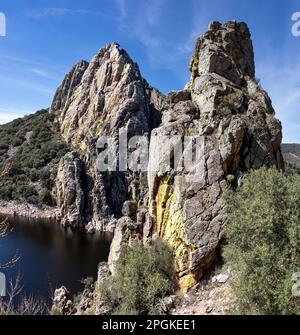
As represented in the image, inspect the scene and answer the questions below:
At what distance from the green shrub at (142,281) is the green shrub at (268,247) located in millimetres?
6309

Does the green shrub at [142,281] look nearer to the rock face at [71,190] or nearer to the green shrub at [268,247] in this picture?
the green shrub at [268,247]

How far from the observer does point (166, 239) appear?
27.2 meters

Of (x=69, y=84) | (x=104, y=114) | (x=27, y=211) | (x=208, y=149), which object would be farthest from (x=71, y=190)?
(x=208, y=149)

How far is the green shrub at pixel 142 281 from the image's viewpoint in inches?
910

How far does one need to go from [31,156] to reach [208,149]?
101m

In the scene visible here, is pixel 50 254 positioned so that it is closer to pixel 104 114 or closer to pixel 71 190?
pixel 71 190

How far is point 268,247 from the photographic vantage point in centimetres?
1596

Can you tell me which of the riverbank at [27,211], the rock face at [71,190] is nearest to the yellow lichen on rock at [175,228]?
the rock face at [71,190]

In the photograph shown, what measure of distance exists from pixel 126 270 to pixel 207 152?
10183mm

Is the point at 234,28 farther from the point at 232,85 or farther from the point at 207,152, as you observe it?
the point at 207,152

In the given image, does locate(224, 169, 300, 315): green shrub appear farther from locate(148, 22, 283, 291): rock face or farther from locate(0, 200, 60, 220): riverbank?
locate(0, 200, 60, 220): riverbank

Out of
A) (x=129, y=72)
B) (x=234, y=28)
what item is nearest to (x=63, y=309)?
(x=234, y=28)

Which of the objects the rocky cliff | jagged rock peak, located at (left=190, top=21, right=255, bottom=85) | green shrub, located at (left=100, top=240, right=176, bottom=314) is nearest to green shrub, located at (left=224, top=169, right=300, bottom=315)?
the rocky cliff
